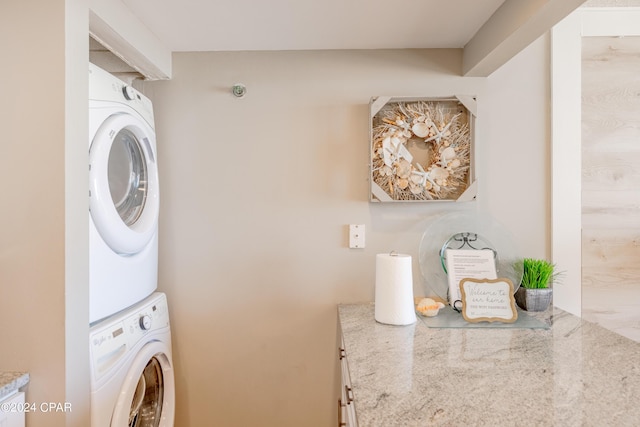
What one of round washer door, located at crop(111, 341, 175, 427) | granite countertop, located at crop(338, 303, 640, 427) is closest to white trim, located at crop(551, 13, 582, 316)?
granite countertop, located at crop(338, 303, 640, 427)

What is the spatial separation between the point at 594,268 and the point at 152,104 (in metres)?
2.39

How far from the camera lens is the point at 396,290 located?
1646mm

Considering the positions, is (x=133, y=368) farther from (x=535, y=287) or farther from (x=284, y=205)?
(x=535, y=287)

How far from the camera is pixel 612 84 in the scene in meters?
2.00

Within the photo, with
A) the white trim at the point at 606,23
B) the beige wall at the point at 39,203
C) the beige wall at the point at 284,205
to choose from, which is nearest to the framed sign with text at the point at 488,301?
the beige wall at the point at 284,205

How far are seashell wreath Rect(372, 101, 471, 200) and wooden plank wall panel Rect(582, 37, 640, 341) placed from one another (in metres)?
0.64

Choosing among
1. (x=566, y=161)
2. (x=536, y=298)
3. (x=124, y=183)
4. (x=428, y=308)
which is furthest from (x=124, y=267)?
(x=566, y=161)

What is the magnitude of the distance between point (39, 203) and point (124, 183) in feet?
1.57

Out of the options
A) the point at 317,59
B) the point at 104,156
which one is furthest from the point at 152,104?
the point at 317,59

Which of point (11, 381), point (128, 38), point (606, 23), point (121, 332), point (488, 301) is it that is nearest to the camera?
point (11, 381)

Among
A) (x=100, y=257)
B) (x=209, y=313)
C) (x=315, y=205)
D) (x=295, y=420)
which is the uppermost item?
(x=315, y=205)

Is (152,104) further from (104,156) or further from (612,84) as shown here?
(612,84)

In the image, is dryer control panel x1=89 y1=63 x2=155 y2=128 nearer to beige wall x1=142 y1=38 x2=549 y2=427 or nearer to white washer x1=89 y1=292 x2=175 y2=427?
beige wall x1=142 y1=38 x2=549 y2=427

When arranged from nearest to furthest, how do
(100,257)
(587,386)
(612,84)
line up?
1. (587,386)
2. (100,257)
3. (612,84)
